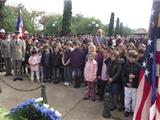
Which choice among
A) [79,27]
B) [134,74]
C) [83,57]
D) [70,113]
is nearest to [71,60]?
[83,57]

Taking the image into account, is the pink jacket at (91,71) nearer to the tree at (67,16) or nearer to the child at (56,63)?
the child at (56,63)

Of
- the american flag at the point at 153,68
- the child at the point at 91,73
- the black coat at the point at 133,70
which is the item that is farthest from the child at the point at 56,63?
the american flag at the point at 153,68

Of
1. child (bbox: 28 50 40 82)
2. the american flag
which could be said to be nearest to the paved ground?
child (bbox: 28 50 40 82)

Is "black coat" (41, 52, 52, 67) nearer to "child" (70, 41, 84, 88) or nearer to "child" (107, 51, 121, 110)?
"child" (70, 41, 84, 88)

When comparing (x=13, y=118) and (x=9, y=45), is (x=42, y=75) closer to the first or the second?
(x=9, y=45)

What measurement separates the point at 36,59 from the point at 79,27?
212ft

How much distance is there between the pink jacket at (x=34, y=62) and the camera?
1284 cm

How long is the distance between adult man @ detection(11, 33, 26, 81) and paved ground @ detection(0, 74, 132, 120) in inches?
19.2

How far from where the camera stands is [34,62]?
12828mm

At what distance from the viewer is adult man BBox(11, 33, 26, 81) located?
43.6ft

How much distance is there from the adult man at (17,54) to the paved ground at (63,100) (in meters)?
0.49

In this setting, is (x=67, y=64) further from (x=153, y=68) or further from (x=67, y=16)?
(x=67, y=16)

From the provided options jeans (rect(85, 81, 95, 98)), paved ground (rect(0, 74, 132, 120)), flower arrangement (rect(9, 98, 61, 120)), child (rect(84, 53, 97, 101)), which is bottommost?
paved ground (rect(0, 74, 132, 120))

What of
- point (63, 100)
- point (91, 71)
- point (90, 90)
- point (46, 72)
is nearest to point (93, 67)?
point (91, 71)
